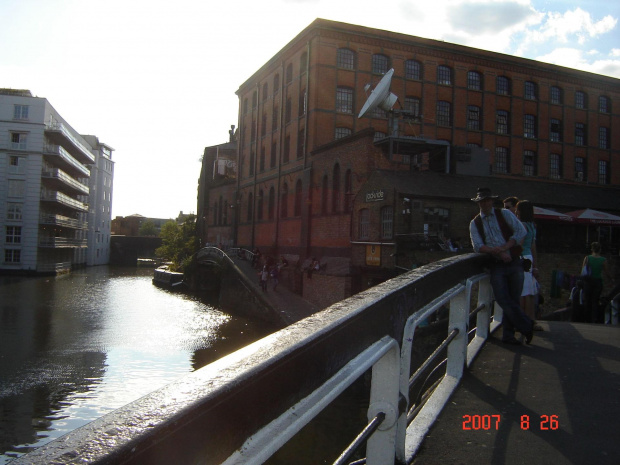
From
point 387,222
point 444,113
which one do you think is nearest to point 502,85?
point 444,113

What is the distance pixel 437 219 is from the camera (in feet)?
68.7

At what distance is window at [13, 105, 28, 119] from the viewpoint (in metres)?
45.4

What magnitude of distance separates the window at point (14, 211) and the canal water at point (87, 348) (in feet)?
23.9

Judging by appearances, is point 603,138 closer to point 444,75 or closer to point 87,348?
point 444,75

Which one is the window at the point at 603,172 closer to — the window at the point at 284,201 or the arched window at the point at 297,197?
the arched window at the point at 297,197

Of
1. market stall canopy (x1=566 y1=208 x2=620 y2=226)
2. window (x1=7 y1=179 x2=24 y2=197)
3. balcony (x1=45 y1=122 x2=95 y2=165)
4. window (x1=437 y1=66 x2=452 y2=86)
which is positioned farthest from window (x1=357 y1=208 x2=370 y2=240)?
window (x1=7 y1=179 x2=24 y2=197)

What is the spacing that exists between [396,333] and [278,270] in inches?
1077

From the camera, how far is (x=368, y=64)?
31859mm

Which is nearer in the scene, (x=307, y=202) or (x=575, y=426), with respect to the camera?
(x=575, y=426)

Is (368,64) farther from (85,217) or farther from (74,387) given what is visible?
(85,217)

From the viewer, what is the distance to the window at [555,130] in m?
36.9

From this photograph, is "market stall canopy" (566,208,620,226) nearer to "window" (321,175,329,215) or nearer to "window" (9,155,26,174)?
"window" (321,175,329,215)

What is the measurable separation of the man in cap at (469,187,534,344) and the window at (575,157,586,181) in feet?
118

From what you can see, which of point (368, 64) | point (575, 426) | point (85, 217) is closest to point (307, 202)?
point (368, 64)
